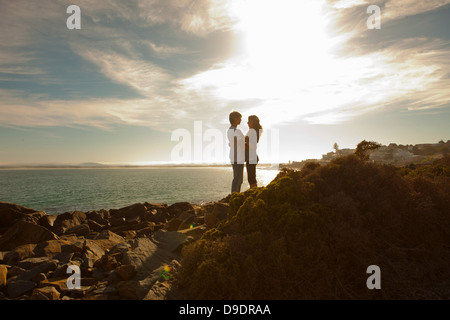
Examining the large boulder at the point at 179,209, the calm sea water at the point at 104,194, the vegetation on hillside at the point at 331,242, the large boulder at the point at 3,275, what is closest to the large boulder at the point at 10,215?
the large boulder at the point at 179,209

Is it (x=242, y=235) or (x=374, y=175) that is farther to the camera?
(x=374, y=175)

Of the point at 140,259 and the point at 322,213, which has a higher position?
the point at 322,213

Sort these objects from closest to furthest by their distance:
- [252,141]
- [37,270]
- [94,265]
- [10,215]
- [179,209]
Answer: [37,270]
[94,265]
[252,141]
[10,215]
[179,209]

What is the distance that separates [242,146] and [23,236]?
27.6 ft

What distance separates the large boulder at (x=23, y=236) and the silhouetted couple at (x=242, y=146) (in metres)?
6.92

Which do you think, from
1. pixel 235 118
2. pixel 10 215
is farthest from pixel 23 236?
pixel 235 118

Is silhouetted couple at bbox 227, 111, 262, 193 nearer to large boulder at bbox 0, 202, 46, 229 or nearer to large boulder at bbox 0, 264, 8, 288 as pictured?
large boulder at bbox 0, 264, 8, 288

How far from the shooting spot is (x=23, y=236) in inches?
319

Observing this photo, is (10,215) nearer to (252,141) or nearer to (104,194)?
(252,141)

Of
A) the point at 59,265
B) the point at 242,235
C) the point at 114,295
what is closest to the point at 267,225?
the point at 242,235

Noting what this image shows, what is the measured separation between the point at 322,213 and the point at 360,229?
751mm

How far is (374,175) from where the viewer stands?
5500 millimetres

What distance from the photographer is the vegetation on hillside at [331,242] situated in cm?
396
